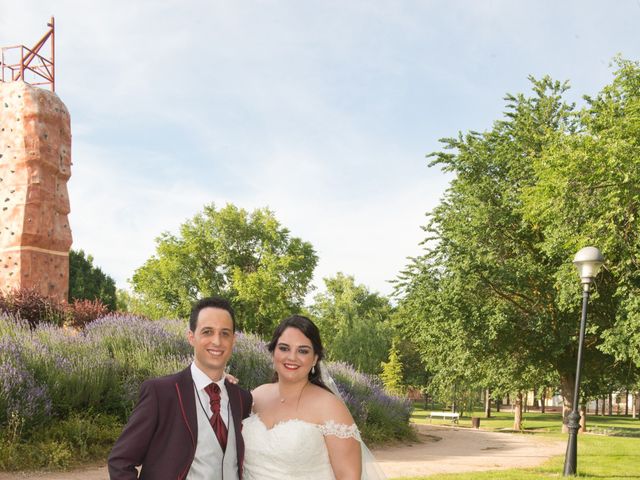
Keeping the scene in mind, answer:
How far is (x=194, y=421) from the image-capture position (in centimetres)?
361

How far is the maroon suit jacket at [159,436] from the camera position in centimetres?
348

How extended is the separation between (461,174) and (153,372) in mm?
18262

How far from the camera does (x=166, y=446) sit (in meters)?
3.54

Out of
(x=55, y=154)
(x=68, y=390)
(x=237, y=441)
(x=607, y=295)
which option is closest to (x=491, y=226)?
(x=607, y=295)

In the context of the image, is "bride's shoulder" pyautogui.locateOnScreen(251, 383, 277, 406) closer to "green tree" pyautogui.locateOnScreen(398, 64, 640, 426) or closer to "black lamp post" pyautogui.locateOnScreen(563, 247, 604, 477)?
"black lamp post" pyautogui.locateOnScreen(563, 247, 604, 477)

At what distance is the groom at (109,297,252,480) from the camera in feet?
11.5

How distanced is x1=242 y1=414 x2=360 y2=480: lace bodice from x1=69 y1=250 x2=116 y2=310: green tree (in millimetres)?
39641

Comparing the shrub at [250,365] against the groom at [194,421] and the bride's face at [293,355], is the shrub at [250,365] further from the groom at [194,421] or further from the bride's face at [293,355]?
the groom at [194,421]

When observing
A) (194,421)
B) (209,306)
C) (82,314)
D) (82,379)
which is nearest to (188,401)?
(194,421)

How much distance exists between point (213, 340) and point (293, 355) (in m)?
0.79

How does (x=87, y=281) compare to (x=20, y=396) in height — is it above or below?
above

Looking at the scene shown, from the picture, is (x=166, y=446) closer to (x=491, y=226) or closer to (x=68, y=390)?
(x=68, y=390)

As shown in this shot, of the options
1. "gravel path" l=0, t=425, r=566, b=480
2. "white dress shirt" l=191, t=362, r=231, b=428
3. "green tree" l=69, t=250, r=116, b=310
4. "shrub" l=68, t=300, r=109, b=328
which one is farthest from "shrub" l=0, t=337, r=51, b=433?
"green tree" l=69, t=250, r=116, b=310

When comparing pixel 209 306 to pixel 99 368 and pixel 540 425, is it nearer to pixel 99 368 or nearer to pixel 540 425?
pixel 99 368
